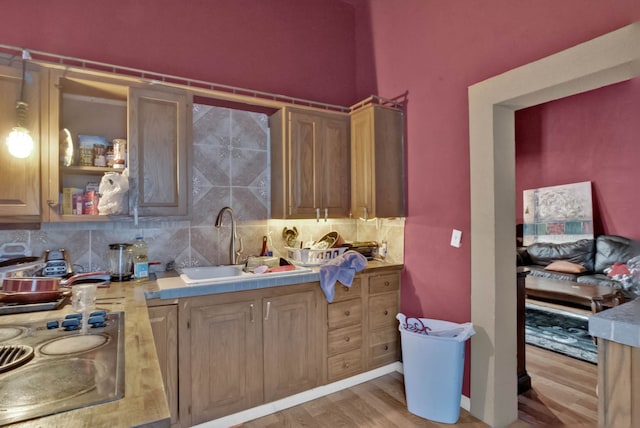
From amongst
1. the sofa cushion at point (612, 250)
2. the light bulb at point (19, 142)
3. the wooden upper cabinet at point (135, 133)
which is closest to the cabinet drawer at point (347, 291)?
the wooden upper cabinet at point (135, 133)

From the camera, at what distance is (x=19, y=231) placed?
201 cm

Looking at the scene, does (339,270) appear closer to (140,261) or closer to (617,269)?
(140,261)

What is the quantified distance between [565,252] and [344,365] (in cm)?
384

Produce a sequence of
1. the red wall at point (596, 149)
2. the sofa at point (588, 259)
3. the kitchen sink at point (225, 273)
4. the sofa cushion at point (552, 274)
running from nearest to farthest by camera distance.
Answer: the kitchen sink at point (225, 273), the sofa at point (588, 259), the sofa cushion at point (552, 274), the red wall at point (596, 149)

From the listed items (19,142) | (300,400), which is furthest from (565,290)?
(19,142)

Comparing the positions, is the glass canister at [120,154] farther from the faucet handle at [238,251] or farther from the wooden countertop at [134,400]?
the wooden countertop at [134,400]

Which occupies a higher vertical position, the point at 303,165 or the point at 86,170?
the point at 303,165

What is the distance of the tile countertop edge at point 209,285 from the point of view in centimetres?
186

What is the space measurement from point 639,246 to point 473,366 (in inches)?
135

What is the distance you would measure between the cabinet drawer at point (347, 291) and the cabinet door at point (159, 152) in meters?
1.21

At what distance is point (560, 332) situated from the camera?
3.44 meters

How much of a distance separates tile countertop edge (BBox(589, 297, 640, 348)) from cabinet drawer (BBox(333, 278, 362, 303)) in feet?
5.28

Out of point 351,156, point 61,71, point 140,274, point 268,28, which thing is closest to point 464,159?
point 351,156

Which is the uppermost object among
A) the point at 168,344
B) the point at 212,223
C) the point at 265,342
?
the point at 212,223
